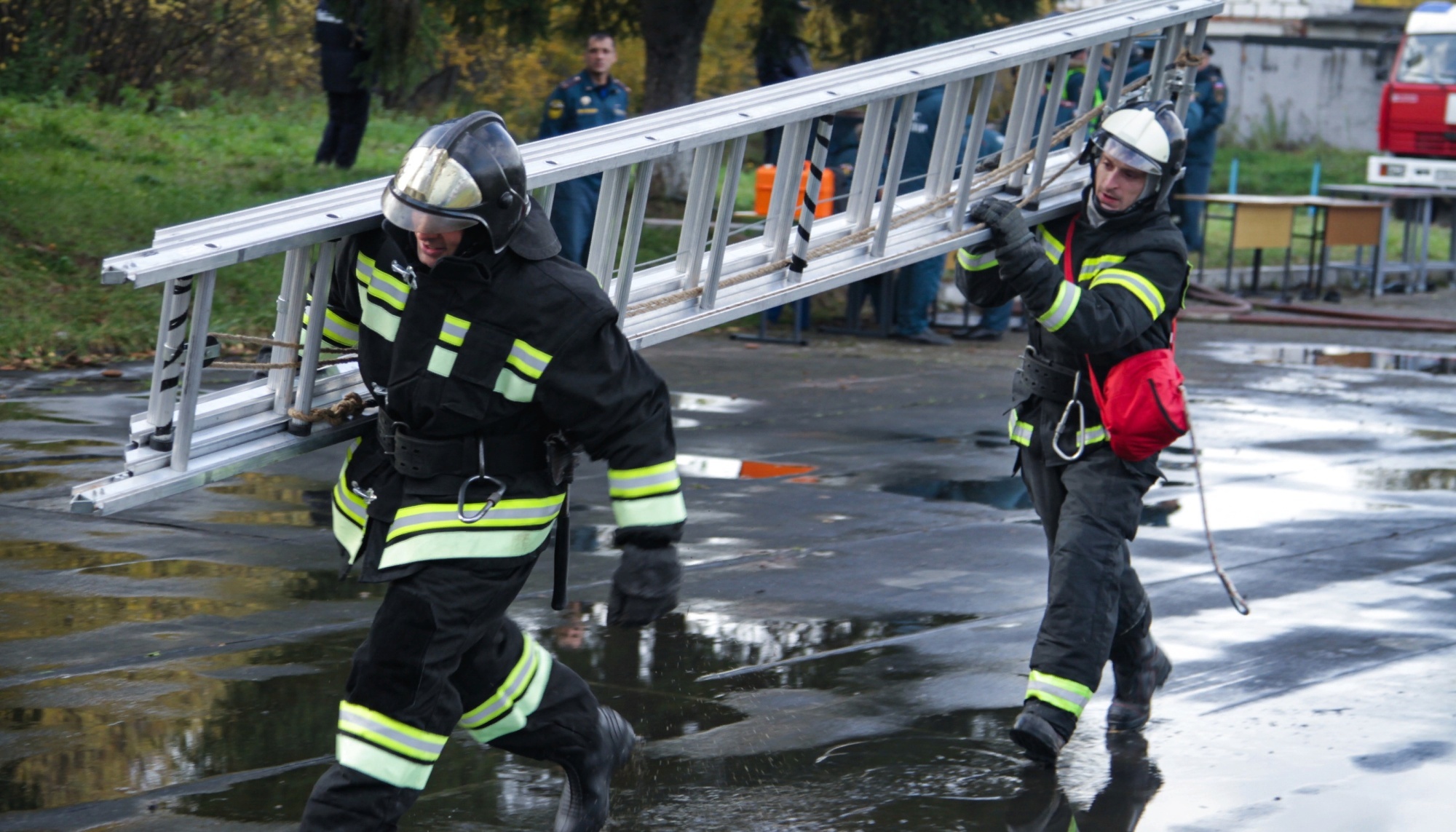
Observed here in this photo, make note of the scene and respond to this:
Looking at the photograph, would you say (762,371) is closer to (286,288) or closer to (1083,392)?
(1083,392)

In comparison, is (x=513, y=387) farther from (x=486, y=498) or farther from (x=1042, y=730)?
(x=1042, y=730)

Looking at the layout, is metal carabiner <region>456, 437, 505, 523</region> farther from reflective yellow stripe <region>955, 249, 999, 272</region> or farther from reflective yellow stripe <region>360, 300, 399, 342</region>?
reflective yellow stripe <region>955, 249, 999, 272</region>

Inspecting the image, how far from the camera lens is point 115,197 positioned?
13.5 metres

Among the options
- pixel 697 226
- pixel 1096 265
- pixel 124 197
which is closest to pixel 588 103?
pixel 124 197

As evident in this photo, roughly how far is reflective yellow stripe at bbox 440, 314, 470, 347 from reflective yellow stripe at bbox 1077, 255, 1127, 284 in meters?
1.97

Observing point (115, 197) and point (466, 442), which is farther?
point (115, 197)

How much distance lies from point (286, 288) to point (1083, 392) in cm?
215

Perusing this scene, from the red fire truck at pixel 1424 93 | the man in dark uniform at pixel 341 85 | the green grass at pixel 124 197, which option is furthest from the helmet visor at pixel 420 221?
the red fire truck at pixel 1424 93

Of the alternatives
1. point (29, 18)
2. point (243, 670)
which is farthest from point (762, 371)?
point (29, 18)

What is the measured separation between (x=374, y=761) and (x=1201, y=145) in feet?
49.1

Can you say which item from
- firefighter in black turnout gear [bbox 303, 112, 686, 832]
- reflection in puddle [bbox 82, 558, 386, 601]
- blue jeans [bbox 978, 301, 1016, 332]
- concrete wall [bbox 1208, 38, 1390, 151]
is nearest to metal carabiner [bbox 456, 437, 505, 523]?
firefighter in black turnout gear [bbox 303, 112, 686, 832]

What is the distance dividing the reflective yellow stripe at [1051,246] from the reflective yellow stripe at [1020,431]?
457mm

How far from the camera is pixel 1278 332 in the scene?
49.3 ft

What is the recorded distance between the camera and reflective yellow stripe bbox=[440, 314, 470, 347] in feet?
11.5
